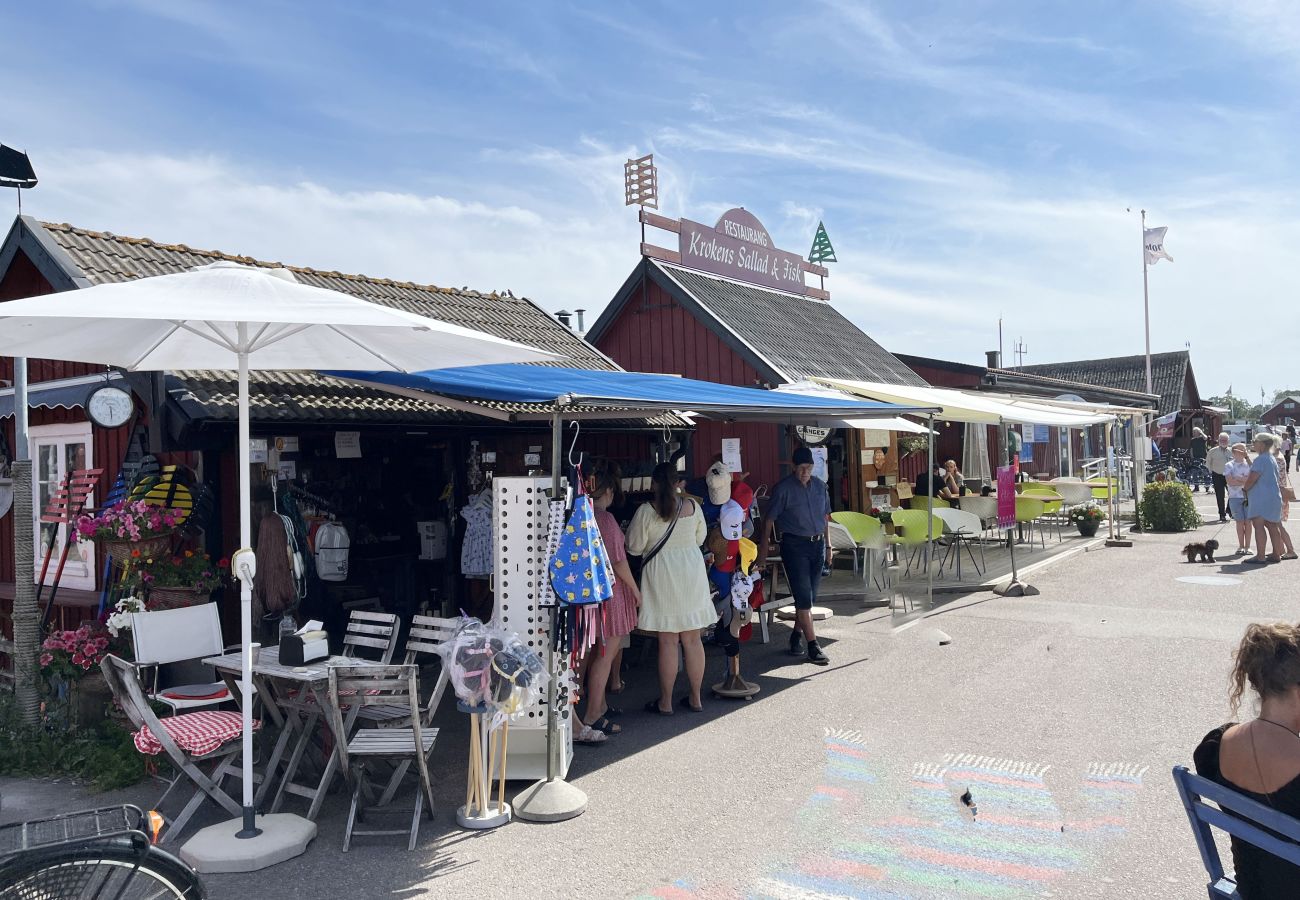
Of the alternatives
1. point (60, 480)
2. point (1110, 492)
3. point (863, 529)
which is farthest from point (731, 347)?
point (60, 480)

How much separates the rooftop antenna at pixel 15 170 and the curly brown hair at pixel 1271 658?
7.64 m

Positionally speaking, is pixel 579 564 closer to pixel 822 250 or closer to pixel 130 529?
pixel 130 529

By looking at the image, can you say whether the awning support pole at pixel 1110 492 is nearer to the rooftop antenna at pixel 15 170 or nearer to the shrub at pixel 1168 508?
the shrub at pixel 1168 508

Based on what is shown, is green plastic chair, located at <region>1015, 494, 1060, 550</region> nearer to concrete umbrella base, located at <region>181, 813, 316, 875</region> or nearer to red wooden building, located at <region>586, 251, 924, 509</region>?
red wooden building, located at <region>586, 251, 924, 509</region>

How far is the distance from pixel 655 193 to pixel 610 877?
10.7 metres

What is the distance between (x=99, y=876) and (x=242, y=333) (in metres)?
2.45

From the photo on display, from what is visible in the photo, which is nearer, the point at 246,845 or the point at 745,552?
the point at 246,845

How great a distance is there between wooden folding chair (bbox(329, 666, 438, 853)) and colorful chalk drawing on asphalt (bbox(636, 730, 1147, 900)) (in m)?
1.37

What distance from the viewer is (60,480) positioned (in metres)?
7.59

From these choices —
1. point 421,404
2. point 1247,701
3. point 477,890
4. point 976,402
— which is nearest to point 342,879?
point 477,890

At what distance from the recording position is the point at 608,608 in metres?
5.92

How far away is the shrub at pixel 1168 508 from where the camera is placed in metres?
16.0

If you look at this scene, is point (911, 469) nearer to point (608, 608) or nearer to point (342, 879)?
point (608, 608)

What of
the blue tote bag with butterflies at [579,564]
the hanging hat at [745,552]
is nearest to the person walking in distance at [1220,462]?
the hanging hat at [745,552]
